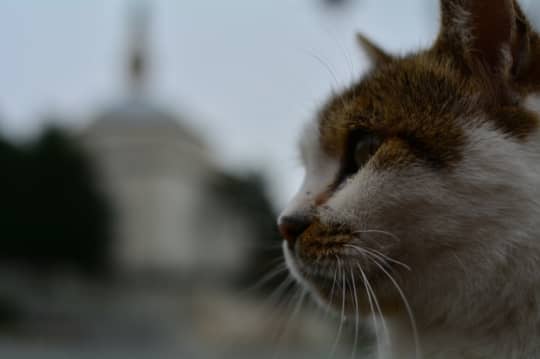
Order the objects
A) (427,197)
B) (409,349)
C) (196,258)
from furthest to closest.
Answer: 1. (196,258)
2. (409,349)
3. (427,197)

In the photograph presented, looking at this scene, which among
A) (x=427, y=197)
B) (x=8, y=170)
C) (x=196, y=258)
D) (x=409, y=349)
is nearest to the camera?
(x=427, y=197)

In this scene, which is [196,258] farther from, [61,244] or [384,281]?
[384,281]

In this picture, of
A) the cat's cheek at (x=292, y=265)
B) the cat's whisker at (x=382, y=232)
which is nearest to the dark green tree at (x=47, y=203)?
the cat's cheek at (x=292, y=265)

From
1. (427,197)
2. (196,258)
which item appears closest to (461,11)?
(427,197)

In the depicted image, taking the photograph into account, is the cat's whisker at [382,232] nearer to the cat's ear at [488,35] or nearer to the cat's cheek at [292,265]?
the cat's cheek at [292,265]

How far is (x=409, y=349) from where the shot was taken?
140cm

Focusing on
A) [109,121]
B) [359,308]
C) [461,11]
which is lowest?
[359,308]

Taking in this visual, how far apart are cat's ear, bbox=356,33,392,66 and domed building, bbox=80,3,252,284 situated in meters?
32.7

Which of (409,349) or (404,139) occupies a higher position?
(404,139)

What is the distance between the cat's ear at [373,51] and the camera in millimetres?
1705

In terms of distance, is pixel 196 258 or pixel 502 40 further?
pixel 196 258

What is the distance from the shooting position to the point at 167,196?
36.2m

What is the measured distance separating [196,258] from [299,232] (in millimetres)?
35789

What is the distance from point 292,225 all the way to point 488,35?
0.54 metres
